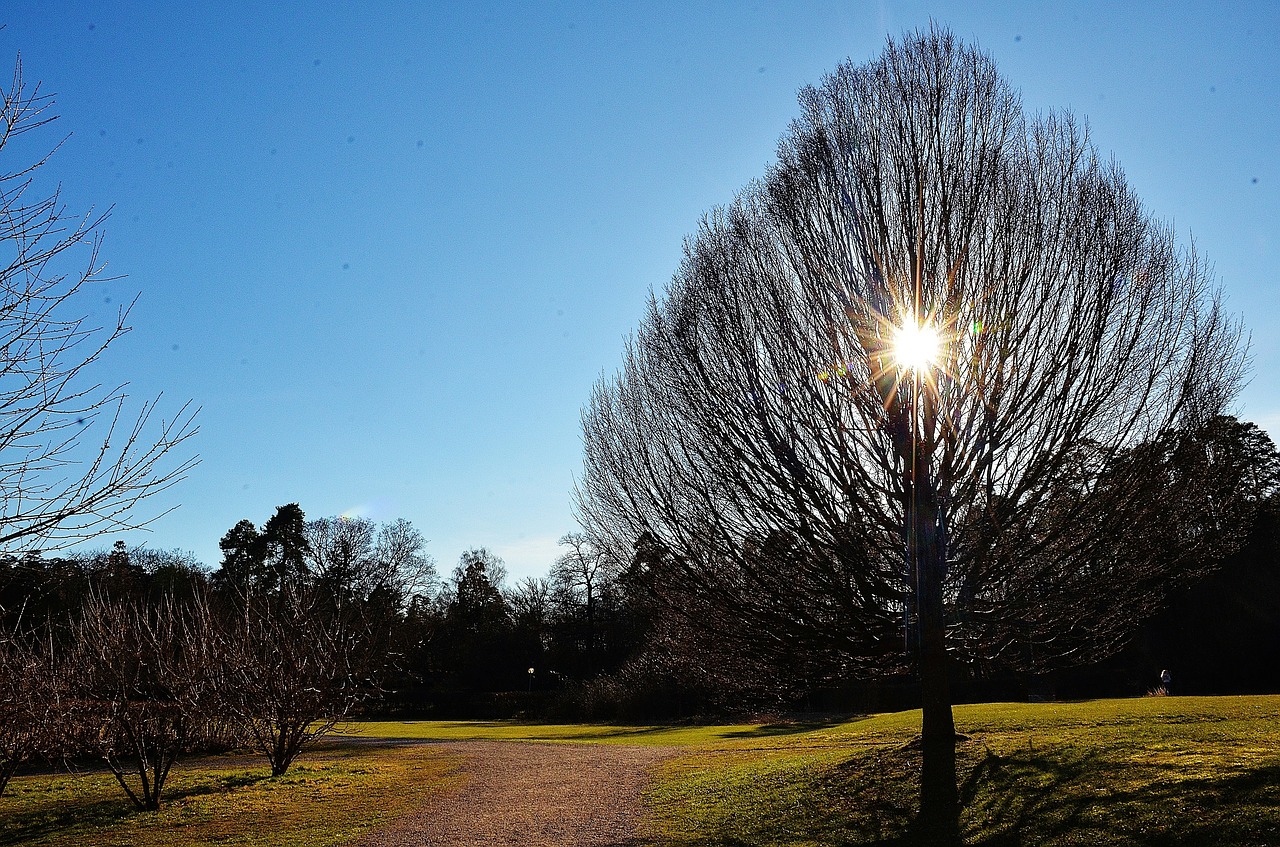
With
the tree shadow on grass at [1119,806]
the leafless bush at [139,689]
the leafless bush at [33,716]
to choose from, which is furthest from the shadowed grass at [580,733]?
the tree shadow on grass at [1119,806]

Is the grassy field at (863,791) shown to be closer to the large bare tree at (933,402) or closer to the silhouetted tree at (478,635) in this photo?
the large bare tree at (933,402)

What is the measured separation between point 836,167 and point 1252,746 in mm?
9912

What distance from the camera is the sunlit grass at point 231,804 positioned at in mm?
11484

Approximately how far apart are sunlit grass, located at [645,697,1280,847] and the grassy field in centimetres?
3

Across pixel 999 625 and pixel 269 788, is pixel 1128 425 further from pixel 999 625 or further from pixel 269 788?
pixel 269 788

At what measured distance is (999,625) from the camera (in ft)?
37.3

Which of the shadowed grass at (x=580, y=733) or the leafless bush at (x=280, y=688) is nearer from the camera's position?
the leafless bush at (x=280, y=688)

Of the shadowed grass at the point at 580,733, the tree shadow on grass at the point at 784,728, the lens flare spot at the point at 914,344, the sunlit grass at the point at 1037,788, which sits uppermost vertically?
the lens flare spot at the point at 914,344

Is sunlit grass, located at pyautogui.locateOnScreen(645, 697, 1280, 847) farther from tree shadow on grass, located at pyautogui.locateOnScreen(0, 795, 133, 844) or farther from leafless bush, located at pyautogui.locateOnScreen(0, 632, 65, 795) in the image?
leafless bush, located at pyautogui.locateOnScreen(0, 632, 65, 795)

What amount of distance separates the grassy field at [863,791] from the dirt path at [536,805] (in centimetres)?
54

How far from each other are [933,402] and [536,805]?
344 inches

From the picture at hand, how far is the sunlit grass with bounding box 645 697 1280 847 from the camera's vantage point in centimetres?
824

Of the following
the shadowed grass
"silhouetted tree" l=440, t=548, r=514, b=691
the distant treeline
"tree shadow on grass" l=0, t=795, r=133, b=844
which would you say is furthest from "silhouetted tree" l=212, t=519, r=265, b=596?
"tree shadow on grass" l=0, t=795, r=133, b=844

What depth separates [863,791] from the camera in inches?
443
